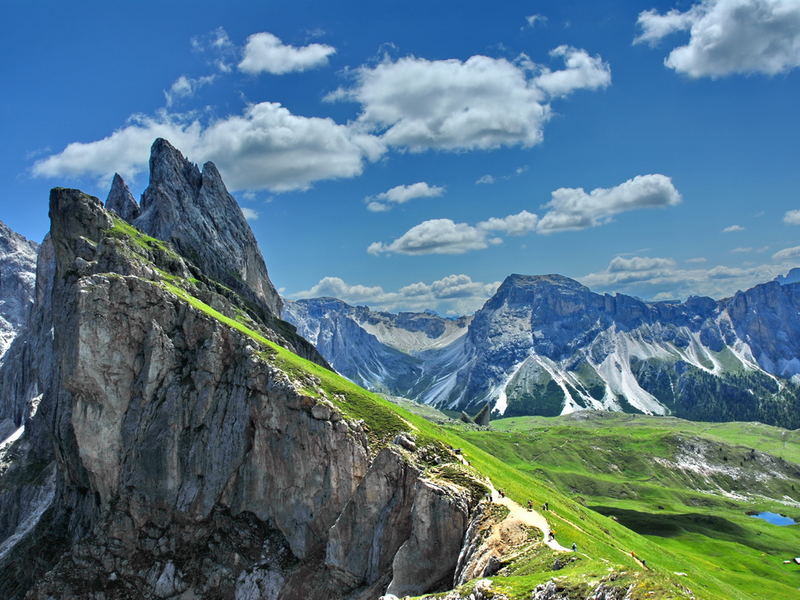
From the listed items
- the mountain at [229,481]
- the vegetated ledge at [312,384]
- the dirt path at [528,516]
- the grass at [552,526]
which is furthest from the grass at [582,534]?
the dirt path at [528,516]

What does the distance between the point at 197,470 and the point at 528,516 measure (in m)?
54.7

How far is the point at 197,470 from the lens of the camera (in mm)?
87812

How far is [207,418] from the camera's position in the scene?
9075 cm

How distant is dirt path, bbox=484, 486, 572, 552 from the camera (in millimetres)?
51500

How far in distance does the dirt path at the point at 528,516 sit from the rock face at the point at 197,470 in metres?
5.07

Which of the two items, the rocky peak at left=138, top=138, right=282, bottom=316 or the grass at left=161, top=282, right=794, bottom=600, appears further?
the rocky peak at left=138, top=138, right=282, bottom=316

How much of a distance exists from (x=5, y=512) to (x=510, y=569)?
158065 millimetres

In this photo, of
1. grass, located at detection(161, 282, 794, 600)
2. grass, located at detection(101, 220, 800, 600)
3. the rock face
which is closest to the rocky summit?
the rock face

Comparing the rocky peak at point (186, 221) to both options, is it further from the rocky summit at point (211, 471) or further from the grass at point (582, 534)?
the rocky summit at point (211, 471)

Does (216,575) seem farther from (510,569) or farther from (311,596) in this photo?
(510,569)

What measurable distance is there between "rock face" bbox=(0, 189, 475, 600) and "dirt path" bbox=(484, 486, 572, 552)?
16.6ft

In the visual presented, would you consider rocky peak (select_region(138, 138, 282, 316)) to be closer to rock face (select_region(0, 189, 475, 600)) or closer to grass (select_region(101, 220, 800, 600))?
grass (select_region(101, 220, 800, 600))

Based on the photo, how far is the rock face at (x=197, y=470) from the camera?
73375 millimetres

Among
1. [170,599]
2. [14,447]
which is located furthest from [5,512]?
[170,599]
